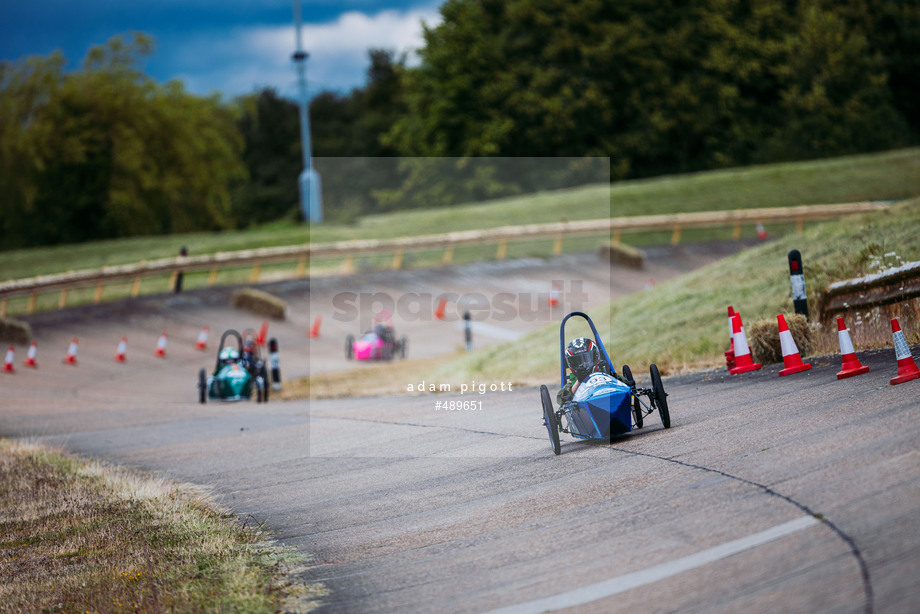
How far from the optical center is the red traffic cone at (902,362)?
970 cm

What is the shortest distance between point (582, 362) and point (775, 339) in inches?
191

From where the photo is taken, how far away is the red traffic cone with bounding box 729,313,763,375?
13031mm

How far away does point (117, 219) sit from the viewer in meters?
62.2

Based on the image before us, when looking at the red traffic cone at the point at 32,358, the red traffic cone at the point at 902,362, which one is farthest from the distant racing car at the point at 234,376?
the red traffic cone at the point at 902,362

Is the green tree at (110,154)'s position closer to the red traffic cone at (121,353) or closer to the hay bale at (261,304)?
the hay bale at (261,304)

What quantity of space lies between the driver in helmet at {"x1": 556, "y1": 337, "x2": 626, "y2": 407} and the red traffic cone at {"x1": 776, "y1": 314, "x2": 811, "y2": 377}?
10.8 feet

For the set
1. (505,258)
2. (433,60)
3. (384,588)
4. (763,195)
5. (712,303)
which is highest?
(433,60)

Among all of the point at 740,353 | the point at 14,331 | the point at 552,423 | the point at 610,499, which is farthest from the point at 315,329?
Answer: the point at 610,499

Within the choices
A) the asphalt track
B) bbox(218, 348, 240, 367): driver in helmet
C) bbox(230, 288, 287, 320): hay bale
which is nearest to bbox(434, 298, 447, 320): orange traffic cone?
bbox(230, 288, 287, 320): hay bale

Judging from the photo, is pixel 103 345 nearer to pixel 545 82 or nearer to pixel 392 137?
pixel 545 82

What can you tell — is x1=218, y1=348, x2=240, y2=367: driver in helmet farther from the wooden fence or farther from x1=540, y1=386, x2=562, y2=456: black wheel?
x1=540, y1=386, x2=562, y2=456: black wheel

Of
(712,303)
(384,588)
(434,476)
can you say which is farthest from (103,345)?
(384,588)

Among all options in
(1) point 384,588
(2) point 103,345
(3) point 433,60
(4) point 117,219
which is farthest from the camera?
(3) point 433,60

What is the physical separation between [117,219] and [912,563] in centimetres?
6258
